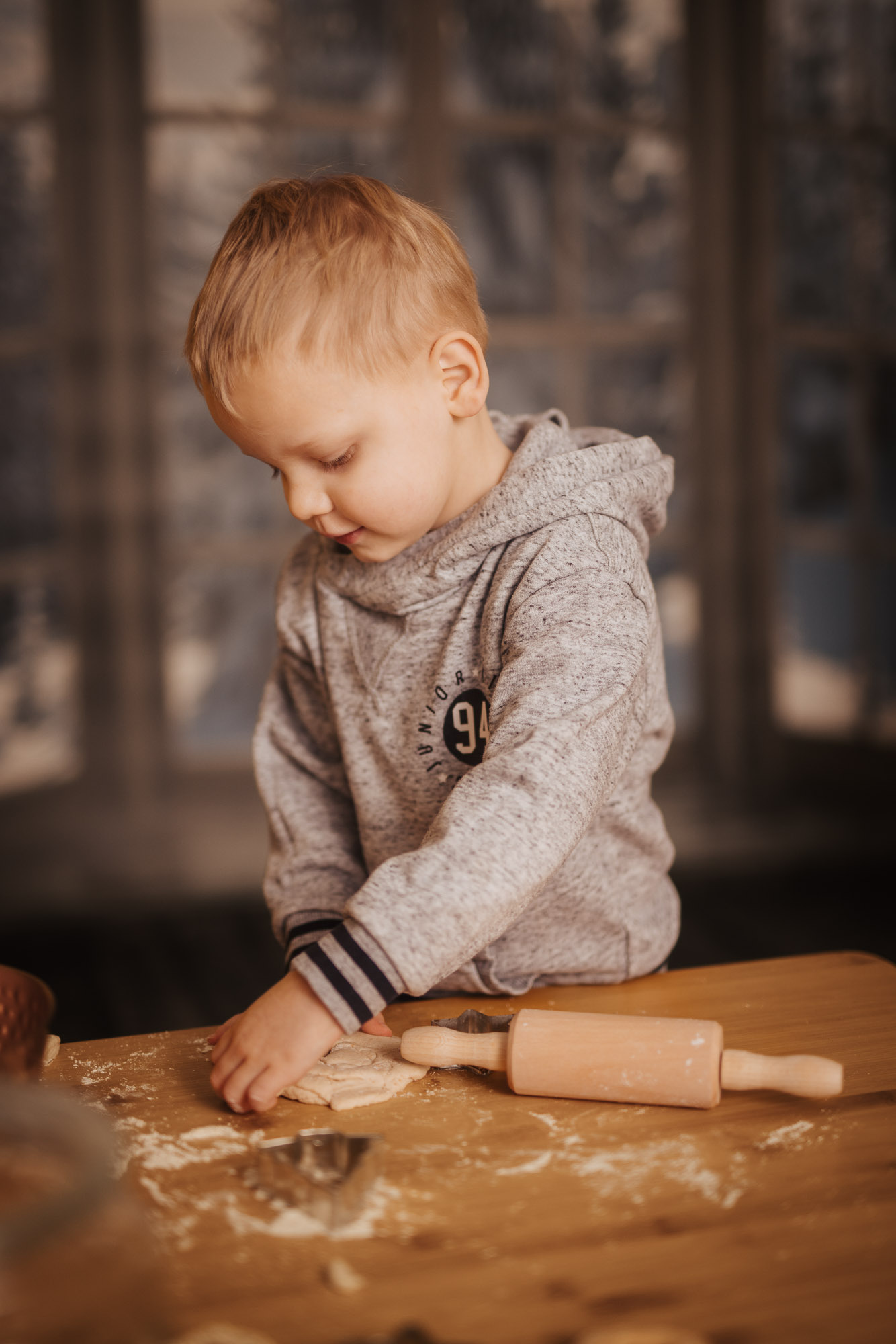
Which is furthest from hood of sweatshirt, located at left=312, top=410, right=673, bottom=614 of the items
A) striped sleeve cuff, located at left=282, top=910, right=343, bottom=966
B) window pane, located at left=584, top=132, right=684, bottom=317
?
window pane, located at left=584, top=132, right=684, bottom=317

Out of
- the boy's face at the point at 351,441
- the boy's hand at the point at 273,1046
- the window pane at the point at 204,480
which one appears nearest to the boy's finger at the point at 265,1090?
the boy's hand at the point at 273,1046

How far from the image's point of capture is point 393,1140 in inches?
24.5

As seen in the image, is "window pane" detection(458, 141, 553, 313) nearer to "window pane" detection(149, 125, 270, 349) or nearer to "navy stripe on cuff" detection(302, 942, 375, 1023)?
"window pane" detection(149, 125, 270, 349)

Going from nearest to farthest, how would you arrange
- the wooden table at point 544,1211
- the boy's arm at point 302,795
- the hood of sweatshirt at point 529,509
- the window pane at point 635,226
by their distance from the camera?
the wooden table at point 544,1211 < the hood of sweatshirt at point 529,509 < the boy's arm at point 302,795 < the window pane at point 635,226

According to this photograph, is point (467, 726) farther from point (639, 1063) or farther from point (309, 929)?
point (639, 1063)

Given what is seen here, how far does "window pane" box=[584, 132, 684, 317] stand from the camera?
295cm

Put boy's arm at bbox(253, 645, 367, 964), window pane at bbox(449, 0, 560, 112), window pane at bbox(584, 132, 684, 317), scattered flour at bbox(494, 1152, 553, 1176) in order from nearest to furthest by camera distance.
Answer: scattered flour at bbox(494, 1152, 553, 1176), boy's arm at bbox(253, 645, 367, 964), window pane at bbox(449, 0, 560, 112), window pane at bbox(584, 132, 684, 317)

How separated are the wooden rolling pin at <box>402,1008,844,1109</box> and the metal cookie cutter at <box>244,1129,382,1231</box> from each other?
0.10 meters

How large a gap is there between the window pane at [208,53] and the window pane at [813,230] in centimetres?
129

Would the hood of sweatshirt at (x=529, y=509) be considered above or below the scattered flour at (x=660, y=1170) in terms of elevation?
above

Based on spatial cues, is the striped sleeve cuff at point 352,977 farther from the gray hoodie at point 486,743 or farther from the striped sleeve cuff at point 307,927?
the striped sleeve cuff at point 307,927

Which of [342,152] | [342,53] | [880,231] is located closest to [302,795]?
[342,152]

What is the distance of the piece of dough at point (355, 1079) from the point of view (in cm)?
67

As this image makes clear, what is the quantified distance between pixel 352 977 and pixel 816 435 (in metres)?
2.71
